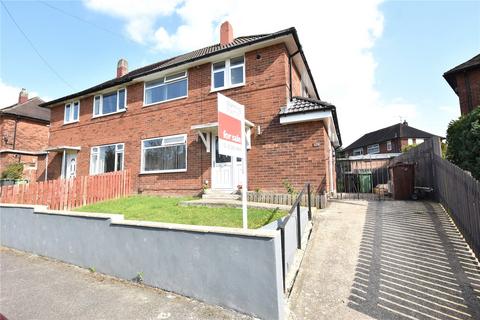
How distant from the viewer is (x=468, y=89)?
15.7 metres

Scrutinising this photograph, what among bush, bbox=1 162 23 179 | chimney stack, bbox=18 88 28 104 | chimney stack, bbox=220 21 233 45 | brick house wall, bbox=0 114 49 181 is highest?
chimney stack, bbox=18 88 28 104

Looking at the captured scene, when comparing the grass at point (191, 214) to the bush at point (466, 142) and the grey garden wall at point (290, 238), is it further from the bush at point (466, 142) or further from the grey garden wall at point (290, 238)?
the bush at point (466, 142)

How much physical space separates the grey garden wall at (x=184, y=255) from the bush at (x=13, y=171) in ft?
56.7

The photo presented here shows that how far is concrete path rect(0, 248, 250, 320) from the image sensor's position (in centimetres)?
349

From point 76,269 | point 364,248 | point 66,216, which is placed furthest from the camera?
point 66,216

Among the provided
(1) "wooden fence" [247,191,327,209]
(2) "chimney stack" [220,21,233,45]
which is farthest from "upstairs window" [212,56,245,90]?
(1) "wooden fence" [247,191,327,209]

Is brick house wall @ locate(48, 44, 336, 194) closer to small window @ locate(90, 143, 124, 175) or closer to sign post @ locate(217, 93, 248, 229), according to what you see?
small window @ locate(90, 143, 124, 175)

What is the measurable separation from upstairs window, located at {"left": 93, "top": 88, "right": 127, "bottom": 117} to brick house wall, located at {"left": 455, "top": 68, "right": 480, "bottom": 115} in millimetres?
19579

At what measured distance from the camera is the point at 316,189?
8.41 meters

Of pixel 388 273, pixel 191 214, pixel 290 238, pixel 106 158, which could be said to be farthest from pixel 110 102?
pixel 388 273

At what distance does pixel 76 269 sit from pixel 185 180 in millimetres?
5646

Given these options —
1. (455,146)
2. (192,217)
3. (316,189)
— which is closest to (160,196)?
A: (192,217)

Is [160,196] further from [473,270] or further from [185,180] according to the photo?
[473,270]

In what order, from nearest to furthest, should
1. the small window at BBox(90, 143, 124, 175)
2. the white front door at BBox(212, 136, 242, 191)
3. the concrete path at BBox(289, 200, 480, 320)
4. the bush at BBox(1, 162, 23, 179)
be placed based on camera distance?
1. the concrete path at BBox(289, 200, 480, 320)
2. the white front door at BBox(212, 136, 242, 191)
3. the small window at BBox(90, 143, 124, 175)
4. the bush at BBox(1, 162, 23, 179)
